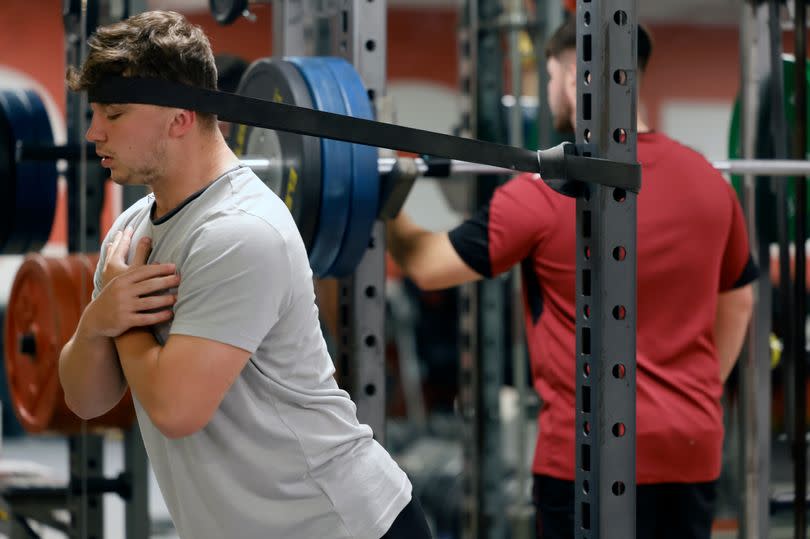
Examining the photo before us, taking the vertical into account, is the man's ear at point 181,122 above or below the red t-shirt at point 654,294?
above

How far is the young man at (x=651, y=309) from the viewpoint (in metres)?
2.23

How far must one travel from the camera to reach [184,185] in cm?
138

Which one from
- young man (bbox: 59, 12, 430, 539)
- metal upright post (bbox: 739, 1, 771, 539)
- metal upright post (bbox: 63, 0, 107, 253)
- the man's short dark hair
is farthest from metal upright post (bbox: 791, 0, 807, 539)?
young man (bbox: 59, 12, 430, 539)

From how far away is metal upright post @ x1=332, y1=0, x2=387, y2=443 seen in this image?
232 centimetres

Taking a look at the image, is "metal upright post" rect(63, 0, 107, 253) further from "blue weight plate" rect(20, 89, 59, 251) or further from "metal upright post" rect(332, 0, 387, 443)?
"metal upright post" rect(332, 0, 387, 443)

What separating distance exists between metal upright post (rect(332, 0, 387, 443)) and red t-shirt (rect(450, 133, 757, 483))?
207mm

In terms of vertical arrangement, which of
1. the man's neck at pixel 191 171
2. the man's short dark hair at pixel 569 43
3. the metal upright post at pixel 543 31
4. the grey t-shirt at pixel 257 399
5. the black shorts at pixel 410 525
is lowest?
the black shorts at pixel 410 525

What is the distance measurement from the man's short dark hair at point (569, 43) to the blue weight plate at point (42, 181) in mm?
1417

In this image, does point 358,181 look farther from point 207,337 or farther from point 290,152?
point 207,337

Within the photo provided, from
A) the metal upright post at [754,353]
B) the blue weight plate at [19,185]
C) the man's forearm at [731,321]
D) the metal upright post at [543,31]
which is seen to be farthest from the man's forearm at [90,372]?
the metal upright post at [543,31]

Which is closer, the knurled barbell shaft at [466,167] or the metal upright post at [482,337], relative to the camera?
the knurled barbell shaft at [466,167]

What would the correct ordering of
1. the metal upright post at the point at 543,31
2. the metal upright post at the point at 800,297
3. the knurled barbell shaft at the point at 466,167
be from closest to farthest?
the knurled barbell shaft at the point at 466,167
the metal upright post at the point at 800,297
the metal upright post at the point at 543,31

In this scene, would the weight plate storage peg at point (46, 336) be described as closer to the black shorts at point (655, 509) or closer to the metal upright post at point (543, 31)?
the black shorts at point (655, 509)

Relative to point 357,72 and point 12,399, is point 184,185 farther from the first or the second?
point 12,399
